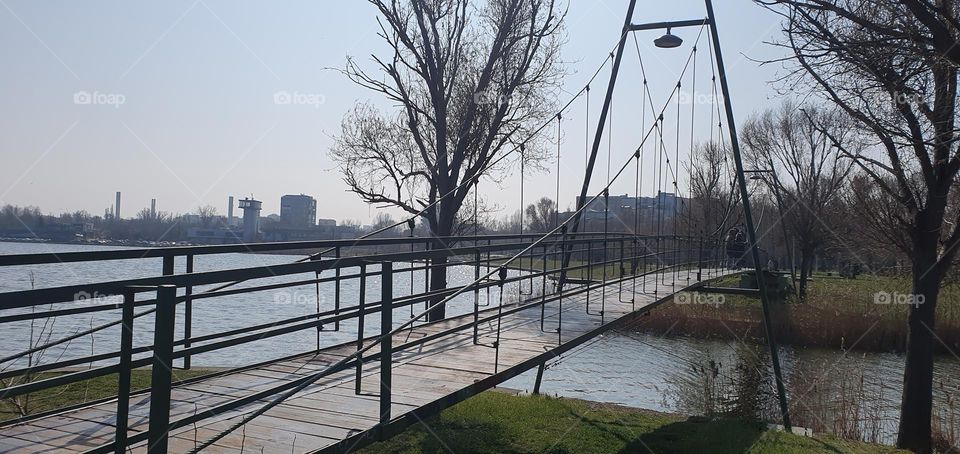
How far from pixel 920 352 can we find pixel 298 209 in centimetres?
1430

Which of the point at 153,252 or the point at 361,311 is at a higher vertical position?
the point at 153,252

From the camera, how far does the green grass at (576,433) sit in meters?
8.53

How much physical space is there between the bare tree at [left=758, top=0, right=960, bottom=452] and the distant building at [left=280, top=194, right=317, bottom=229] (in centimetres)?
1281

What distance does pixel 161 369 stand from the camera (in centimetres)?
342

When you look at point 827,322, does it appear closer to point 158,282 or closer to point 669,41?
point 669,41

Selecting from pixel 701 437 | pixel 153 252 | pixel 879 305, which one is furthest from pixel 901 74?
pixel 879 305

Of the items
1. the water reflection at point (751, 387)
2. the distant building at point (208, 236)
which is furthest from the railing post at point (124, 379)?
the distant building at point (208, 236)

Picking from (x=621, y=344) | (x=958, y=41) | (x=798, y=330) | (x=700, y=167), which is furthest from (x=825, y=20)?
(x=700, y=167)

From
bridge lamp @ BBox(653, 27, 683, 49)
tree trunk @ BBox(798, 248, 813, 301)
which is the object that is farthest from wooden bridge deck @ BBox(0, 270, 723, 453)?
tree trunk @ BBox(798, 248, 813, 301)

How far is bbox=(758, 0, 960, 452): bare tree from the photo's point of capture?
7.11m

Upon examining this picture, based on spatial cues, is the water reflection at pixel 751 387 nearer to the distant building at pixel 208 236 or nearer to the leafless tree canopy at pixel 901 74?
the leafless tree canopy at pixel 901 74

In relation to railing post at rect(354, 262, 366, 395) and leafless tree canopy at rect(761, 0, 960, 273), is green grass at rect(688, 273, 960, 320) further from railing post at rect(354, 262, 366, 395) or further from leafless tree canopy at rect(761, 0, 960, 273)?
railing post at rect(354, 262, 366, 395)

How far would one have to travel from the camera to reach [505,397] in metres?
11.2

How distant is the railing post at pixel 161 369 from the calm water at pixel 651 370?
6683mm
